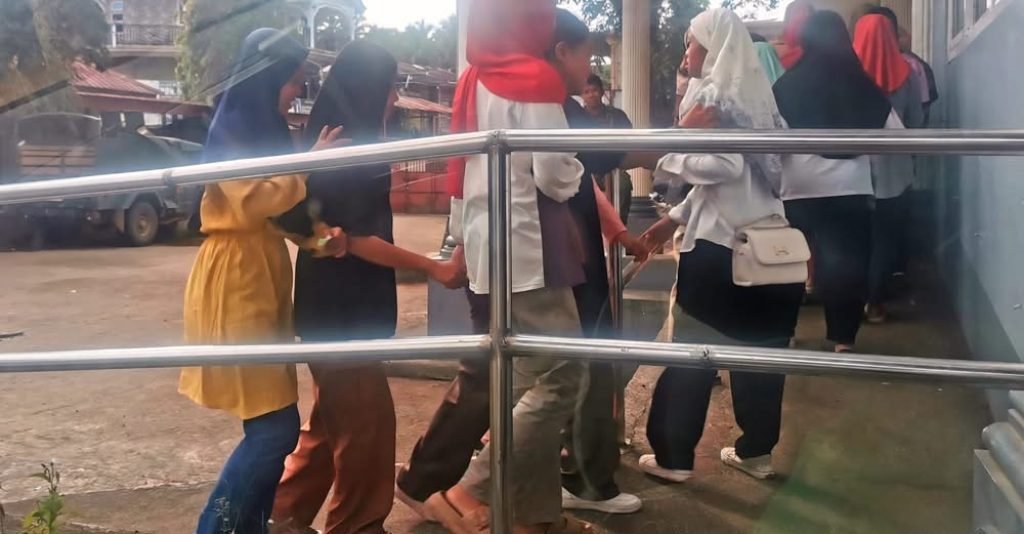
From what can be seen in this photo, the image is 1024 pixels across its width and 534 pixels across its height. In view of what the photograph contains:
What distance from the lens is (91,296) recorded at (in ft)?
23.7

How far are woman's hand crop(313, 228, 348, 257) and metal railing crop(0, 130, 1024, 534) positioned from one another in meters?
0.29

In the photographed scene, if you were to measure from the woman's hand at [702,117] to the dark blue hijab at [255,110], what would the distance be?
3.60ft

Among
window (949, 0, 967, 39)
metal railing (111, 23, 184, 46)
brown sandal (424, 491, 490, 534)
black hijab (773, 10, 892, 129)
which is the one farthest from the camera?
window (949, 0, 967, 39)

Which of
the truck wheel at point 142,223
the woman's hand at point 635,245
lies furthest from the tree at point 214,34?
the truck wheel at point 142,223

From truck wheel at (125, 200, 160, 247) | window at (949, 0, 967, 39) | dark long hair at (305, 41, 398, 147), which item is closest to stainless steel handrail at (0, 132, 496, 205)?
dark long hair at (305, 41, 398, 147)

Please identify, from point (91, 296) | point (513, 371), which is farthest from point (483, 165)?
point (91, 296)

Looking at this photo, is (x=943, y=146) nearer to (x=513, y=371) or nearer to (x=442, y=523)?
(x=513, y=371)

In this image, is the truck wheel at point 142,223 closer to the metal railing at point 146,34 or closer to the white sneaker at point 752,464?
the metal railing at point 146,34

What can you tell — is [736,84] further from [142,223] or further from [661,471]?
[142,223]

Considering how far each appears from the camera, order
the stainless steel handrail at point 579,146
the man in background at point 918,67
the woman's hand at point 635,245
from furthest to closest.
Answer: the man in background at point 918,67 → the woman's hand at point 635,245 → the stainless steel handrail at point 579,146

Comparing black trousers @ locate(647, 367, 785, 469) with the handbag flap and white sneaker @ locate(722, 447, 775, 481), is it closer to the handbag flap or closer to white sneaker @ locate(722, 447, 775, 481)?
white sneaker @ locate(722, 447, 775, 481)

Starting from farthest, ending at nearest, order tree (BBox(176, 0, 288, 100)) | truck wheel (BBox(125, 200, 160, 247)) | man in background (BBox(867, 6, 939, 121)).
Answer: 1. truck wheel (BBox(125, 200, 160, 247))
2. man in background (BBox(867, 6, 939, 121))
3. tree (BBox(176, 0, 288, 100))

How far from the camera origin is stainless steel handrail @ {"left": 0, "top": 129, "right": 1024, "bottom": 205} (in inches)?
71.0

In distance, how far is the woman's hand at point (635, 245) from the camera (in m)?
2.91
